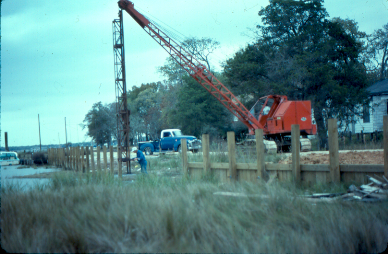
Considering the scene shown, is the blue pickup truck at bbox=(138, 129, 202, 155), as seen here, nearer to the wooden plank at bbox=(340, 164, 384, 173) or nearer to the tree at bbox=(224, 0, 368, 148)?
the tree at bbox=(224, 0, 368, 148)

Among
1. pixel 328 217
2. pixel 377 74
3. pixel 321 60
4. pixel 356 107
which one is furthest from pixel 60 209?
pixel 377 74

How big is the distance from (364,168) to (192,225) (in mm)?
3945

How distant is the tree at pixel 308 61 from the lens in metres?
25.4

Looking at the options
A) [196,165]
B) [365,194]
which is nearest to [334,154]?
[365,194]

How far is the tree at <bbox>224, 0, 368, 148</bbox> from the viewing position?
25.4 meters

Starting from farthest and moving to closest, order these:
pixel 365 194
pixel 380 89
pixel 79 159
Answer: pixel 380 89 → pixel 79 159 → pixel 365 194

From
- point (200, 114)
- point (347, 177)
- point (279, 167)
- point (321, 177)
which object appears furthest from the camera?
point (200, 114)

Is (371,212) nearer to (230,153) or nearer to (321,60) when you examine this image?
(230,153)

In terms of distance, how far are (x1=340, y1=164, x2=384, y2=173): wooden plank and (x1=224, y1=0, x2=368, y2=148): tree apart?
1977 cm

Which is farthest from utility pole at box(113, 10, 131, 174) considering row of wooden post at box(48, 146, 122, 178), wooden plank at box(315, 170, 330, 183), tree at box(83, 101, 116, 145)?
tree at box(83, 101, 116, 145)

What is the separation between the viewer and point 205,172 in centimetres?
855

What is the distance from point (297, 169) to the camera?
690 cm

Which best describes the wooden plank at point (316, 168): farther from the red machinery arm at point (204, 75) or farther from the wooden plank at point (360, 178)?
the red machinery arm at point (204, 75)

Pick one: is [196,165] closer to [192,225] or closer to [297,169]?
[297,169]
